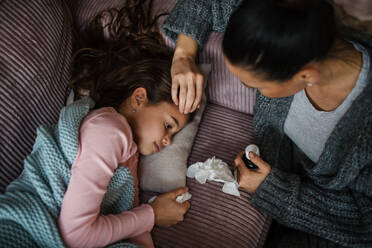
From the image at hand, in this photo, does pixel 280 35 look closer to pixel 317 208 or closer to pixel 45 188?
pixel 317 208

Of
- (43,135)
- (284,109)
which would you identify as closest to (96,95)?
(43,135)

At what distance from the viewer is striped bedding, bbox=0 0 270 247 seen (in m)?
1.07

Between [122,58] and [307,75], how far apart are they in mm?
825

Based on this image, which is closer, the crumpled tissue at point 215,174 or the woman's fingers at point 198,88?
the woman's fingers at point 198,88

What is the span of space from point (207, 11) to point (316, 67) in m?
0.62

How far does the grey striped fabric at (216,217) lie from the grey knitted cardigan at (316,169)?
0.08m

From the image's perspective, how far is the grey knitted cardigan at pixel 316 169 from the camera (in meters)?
0.98

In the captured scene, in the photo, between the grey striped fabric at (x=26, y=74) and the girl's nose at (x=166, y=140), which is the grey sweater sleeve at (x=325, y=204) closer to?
the girl's nose at (x=166, y=140)

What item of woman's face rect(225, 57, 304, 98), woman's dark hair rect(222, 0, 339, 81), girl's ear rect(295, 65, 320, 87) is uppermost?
woman's dark hair rect(222, 0, 339, 81)

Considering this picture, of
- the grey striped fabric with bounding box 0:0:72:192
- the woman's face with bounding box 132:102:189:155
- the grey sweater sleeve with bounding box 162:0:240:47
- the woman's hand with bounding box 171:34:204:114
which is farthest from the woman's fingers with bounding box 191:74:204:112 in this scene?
the grey striped fabric with bounding box 0:0:72:192

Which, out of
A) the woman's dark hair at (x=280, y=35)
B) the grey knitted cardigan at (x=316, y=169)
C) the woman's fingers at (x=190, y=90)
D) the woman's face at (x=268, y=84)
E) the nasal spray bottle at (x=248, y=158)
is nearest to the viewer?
the woman's dark hair at (x=280, y=35)

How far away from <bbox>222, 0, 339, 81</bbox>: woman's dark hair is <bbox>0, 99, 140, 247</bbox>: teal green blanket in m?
0.60

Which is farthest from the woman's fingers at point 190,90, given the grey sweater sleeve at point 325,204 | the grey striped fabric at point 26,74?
the grey striped fabric at point 26,74

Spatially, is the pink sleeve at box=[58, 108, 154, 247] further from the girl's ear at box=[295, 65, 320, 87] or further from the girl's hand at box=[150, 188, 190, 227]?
the girl's ear at box=[295, 65, 320, 87]
